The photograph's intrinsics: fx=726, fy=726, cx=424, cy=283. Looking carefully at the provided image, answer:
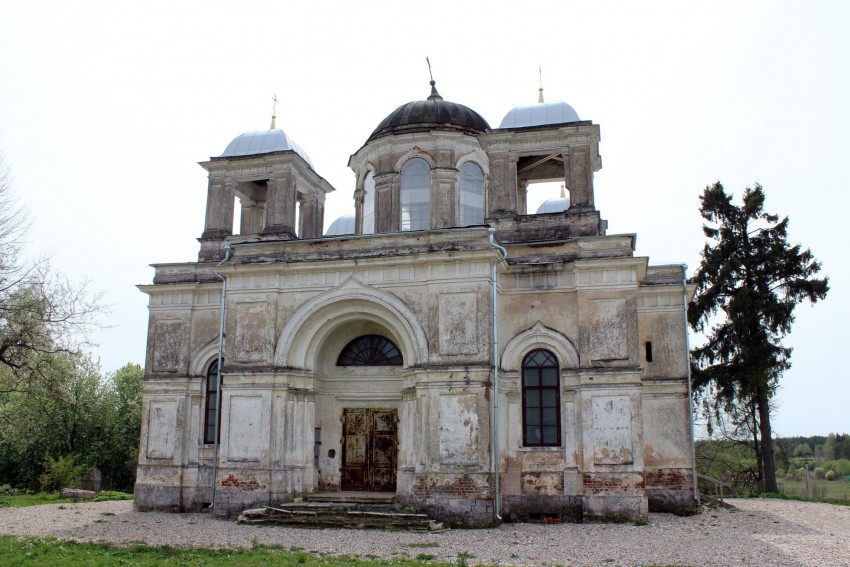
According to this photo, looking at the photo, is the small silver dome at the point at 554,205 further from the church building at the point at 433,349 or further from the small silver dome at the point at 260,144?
the small silver dome at the point at 260,144

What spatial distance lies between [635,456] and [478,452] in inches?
136

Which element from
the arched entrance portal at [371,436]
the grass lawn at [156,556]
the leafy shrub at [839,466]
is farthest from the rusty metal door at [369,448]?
the leafy shrub at [839,466]

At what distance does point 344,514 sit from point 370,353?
438cm

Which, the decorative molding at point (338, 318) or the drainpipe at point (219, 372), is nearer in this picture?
the decorative molding at point (338, 318)

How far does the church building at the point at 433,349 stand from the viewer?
15.7 m

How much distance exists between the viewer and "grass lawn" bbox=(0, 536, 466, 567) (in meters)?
10.6

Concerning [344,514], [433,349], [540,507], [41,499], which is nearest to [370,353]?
[433,349]

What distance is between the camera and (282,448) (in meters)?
16.6

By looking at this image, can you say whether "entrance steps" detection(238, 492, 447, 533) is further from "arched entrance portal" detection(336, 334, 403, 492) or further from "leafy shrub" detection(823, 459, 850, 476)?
"leafy shrub" detection(823, 459, 850, 476)

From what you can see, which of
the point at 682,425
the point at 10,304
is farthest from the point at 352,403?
the point at 10,304

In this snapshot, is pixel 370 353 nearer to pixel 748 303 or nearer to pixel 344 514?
pixel 344 514

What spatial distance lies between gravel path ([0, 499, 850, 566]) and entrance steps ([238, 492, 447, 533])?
0.38 m

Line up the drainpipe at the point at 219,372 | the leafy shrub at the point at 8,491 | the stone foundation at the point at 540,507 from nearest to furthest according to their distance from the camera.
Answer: the stone foundation at the point at 540,507 < the drainpipe at the point at 219,372 < the leafy shrub at the point at 8,491

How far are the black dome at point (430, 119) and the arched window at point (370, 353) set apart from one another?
19.1 ft
